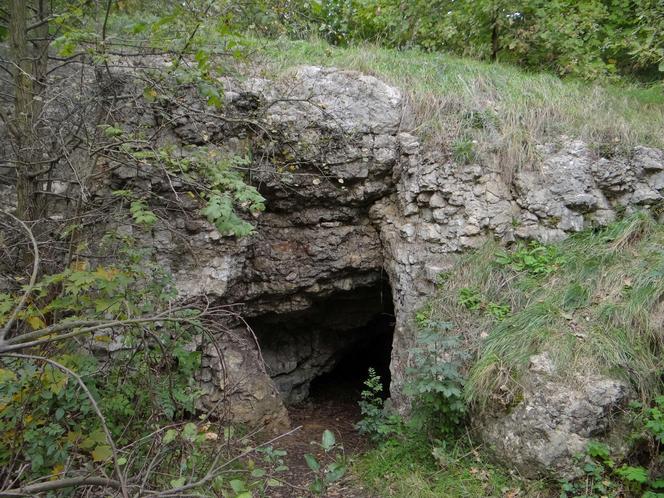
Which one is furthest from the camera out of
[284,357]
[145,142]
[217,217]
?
[284,357]

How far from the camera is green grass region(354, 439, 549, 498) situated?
3.67 meters

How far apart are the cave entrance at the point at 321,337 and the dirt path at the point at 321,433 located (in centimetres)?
4

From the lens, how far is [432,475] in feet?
13.0

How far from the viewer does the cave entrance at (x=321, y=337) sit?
6340mm

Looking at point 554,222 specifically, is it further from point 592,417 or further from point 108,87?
point 108,87

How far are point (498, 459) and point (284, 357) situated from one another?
3416mm

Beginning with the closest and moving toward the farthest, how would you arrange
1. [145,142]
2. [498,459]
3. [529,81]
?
[145,142]
[498,459]
[529,81]

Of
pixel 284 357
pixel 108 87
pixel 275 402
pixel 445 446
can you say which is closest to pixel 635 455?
pixel 445 446

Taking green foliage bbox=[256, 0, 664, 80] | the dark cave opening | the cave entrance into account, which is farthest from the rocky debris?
green foliage bbox=[256, 0, 664, 80]

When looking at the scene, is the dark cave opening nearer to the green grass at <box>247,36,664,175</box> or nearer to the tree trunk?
the green grass at <box>247,36,664,175</box>

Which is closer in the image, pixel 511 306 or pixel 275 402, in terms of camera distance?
pixel 511 306

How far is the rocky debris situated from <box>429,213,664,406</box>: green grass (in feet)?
0.33

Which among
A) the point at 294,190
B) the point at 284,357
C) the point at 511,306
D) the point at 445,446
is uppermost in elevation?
the point at 294,190

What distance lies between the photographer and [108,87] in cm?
407
